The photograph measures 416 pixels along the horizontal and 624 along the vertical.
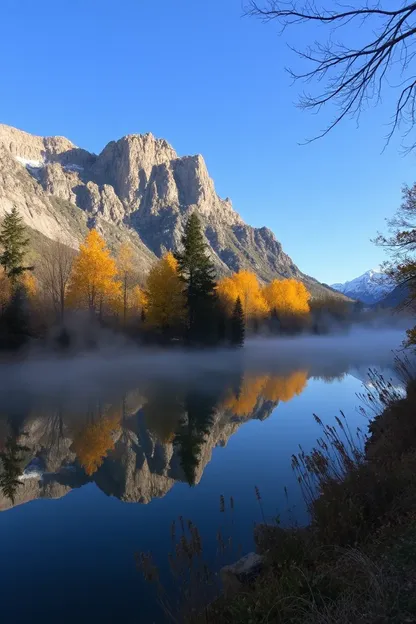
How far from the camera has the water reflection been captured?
33.0 ft

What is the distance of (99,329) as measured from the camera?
3459 centimetres

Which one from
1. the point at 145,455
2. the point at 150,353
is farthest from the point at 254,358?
the point at 145,455

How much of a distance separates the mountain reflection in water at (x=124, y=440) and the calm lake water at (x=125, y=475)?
5 cm

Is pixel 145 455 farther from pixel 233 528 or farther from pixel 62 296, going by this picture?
pixel 62 296

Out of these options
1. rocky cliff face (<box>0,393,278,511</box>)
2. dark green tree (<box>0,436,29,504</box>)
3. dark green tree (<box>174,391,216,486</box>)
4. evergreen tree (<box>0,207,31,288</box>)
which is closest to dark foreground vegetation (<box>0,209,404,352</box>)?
evergreen tree (<box>0,207,31,288</box>)

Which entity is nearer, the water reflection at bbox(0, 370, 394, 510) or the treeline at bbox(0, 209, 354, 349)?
the water reflection at bbox(0, 370, 394, 510)

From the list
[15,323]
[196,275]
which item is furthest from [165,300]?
[15,323]

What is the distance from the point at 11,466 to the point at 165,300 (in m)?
27.7

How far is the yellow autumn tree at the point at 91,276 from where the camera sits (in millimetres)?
35844

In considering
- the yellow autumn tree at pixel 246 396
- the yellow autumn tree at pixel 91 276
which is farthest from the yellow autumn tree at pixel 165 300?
the yellow autumn tree at pixel 246 396

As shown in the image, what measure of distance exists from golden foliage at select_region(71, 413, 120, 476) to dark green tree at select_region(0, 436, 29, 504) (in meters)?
1.54

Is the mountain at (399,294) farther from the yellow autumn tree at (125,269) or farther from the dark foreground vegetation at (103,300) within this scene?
the yellow autumn tree at (125,269)

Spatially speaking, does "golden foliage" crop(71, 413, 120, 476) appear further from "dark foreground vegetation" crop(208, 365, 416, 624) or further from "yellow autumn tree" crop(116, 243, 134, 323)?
"yellow autumn tree" crop(116, 243, 134, 323)

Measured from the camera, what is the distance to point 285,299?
7669cm
